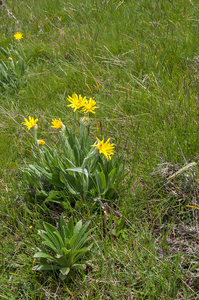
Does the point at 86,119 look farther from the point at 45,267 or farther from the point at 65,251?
the point at 45,267

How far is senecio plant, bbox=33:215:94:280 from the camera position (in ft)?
4.34

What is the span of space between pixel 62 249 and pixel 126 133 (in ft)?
3.63

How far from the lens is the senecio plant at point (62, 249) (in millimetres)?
1322

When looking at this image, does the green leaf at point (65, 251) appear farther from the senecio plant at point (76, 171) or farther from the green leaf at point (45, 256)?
the senecio plant at point (76, 171)

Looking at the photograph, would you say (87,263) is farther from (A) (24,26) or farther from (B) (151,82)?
(A) (24,26)

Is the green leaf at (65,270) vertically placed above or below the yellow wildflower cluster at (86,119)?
below

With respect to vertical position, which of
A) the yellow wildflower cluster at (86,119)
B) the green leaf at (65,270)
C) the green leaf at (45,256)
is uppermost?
the yellow wildflower cluster at (86,119)

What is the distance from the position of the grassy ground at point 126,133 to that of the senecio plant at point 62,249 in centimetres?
6

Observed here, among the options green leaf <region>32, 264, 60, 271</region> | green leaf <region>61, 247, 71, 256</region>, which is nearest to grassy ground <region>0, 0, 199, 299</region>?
green leaf <region>32, 264, 60, 271</region>

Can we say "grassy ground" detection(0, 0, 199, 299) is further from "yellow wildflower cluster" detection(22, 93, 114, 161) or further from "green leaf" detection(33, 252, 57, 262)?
"yellow wildflower cluster" detection(22, 93, 114, 161)

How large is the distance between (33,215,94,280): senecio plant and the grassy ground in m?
0.06

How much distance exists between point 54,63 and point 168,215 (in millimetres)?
2427

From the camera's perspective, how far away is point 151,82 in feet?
8.05

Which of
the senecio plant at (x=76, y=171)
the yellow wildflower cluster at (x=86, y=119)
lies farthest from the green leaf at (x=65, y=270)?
the yellow wildflower cluster at (x=86, y=119)
